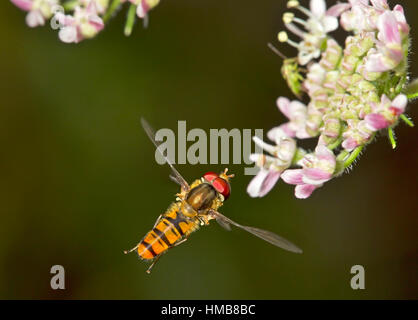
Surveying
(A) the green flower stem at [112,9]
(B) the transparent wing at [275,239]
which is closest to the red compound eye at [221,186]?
(B) the transparent wing at [275,239]

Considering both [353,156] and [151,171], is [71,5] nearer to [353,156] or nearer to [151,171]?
[353,156]

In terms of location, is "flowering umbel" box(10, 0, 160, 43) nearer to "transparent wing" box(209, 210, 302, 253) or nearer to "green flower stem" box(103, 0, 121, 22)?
"green flower stem" box(103, 0, 121, 22)

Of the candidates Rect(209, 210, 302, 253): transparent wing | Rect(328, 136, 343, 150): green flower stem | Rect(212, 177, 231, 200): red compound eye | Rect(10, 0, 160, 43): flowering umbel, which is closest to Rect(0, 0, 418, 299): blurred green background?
Rect(212, 177, 231, 200): red compound eye

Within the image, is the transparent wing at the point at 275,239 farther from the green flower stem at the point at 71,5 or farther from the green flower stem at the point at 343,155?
the green flower stem at the point at 71,5

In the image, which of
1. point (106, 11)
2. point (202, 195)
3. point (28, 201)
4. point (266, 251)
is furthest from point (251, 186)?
point (28, 201)

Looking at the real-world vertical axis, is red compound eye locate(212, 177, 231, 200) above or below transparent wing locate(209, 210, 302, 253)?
above

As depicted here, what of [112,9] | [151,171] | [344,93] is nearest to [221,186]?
[344,93]
